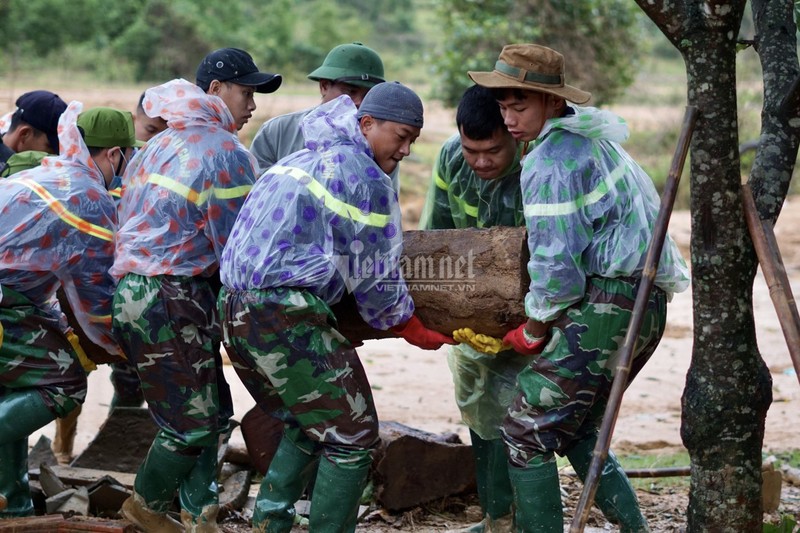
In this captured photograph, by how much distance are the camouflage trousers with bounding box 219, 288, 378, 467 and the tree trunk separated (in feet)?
4.50

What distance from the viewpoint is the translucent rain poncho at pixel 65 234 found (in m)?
4.64

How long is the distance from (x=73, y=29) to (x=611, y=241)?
75.2 feet

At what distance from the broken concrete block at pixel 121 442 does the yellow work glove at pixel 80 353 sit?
878 mm

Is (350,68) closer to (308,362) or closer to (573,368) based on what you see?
(308,362)

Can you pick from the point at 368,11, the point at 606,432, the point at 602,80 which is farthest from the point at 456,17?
the point at 368,11

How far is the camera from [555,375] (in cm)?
418

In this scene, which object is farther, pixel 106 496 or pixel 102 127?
pixel 106 496

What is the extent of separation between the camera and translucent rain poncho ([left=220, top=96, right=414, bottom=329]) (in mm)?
4129

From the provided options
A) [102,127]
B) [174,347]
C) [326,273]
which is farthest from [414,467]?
[102,127]

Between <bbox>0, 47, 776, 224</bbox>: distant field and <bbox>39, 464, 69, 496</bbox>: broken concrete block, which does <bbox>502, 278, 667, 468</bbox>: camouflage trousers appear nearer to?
<bbox>39, 464, 69, 496</bbox>: broken concrete block

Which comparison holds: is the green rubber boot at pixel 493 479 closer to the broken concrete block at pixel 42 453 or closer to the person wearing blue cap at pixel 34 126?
the broken concrete block at pixel 42 453

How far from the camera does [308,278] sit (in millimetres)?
4117

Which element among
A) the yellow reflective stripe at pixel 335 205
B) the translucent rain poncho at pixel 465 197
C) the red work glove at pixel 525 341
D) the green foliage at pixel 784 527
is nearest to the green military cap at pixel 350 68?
the translucent rain poncho at pixel 465 197

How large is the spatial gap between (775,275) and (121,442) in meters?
3.67
